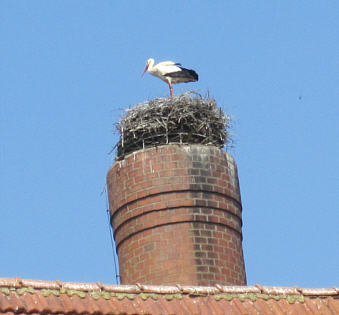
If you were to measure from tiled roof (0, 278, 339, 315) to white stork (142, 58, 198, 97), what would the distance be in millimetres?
8755

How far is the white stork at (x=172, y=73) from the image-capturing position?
719 inches

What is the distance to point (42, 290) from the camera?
8914 mm

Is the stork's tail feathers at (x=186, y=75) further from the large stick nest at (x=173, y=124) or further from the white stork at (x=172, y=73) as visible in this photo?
the large stick nest at (x=173, y=124)

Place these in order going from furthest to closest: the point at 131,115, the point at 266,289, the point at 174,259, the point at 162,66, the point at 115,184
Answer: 1. the point at 162,66
2. the point at 131,115
3. the point at 115,184
4. the point at 174,259
5. the point at 266,289

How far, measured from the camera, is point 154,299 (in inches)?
364

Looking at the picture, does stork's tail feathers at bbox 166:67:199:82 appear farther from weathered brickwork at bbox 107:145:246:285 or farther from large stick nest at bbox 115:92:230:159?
weathered brickwork at bbox 107:145:246:285

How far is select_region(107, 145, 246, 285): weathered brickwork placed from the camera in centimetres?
1229

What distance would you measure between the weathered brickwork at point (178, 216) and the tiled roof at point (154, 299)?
2.55 metres

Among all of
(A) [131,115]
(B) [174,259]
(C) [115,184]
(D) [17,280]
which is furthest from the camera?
(A) [131,115]

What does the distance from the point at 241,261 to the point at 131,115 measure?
291 centimetres

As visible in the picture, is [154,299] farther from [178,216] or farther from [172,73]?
[172,73]

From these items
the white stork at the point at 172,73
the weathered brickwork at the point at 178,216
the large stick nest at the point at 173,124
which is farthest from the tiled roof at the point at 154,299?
the white stork at the point at 172,73

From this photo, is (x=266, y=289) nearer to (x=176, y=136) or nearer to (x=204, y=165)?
(x=204, y=165)

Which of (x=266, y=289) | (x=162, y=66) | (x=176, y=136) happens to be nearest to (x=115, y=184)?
(x=176, y=136)
